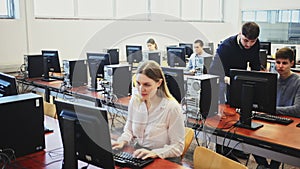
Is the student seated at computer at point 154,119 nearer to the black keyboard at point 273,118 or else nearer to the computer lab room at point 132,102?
the computer lab room at point 132,102

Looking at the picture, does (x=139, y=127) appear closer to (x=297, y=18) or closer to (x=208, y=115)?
(x=208, y=115)

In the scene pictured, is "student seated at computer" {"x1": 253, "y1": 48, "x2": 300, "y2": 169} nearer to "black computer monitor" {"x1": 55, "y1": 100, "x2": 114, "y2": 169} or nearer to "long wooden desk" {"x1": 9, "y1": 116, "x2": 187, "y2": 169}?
"long wooden desk" {"x1": 9, "y1": 116, "x2": 187, "y2": 169}

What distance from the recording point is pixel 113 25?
7113mm

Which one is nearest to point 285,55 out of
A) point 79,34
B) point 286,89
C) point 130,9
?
point 286,89

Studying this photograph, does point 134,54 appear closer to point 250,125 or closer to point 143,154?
point 250,125

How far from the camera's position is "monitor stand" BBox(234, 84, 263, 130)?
2.59 meters

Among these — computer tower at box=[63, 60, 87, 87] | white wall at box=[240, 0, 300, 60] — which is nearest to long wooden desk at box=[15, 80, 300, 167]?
computer tower at box=[63, 60, 87, 87]

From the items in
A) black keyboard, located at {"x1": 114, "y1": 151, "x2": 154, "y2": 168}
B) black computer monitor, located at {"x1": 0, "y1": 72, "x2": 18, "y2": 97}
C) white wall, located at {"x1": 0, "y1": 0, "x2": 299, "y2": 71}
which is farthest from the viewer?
white wall, located at {"x1": 0, "y1": 0, "x2": 299, "y2": 71}

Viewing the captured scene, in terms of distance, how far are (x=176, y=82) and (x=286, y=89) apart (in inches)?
40.8

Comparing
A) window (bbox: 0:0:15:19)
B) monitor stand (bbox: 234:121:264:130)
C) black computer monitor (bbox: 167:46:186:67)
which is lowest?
monitor stand (bbox: 234:121:264:130)

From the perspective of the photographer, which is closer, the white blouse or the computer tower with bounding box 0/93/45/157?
the computer tower with bounding box 0/93/45/157

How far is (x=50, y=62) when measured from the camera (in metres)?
4.82

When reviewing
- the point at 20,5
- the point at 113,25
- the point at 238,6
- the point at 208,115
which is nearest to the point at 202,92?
the point at 208,115

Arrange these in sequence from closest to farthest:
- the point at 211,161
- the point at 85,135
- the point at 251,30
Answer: the point at 85,135 → the point at 211,161 → the point at 251,30
